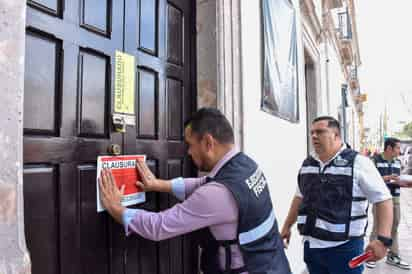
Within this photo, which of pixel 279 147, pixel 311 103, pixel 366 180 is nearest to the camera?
pixel 366 180

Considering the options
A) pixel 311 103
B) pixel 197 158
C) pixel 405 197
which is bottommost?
pixel 405 197

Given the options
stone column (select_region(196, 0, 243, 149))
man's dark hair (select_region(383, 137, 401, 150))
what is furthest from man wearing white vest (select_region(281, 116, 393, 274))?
man's dark hair (select_region(383, 137, 401, 150))

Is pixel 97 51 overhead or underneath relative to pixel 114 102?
overhead

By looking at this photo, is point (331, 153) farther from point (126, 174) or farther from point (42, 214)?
point (42, 214)

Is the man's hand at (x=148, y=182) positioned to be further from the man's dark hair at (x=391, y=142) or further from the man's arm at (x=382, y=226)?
the man's dark hair at (x=391, y=142)

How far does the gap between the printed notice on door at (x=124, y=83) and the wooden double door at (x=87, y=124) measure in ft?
0.13

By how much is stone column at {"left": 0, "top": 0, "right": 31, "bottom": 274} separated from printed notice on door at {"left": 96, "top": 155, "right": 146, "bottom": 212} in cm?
56

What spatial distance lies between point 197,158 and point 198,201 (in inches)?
12.0

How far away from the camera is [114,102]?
171 centimetres

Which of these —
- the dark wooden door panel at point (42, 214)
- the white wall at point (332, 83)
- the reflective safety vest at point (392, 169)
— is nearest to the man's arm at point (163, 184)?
the dark wooden door panel at point (42, 214)

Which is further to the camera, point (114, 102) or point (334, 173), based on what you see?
point (334, 173)

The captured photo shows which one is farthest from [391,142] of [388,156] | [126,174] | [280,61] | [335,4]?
[335,4]

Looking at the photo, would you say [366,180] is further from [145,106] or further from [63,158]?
[63,158]

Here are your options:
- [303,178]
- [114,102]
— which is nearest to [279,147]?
[303,178]
